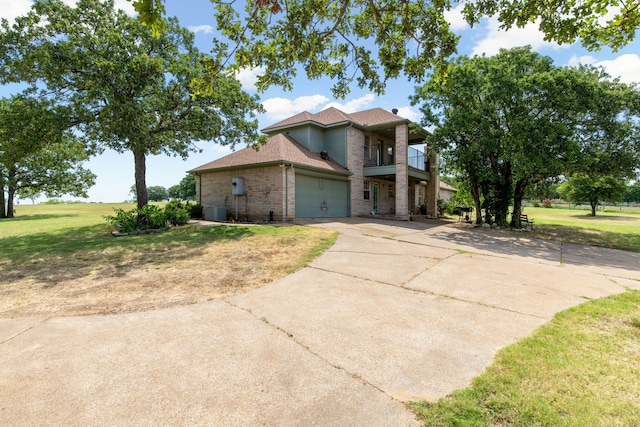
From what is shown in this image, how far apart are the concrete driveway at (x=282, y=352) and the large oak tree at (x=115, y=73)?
763 cm

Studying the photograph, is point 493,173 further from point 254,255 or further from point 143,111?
point 143,111

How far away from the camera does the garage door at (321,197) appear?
16.5 meters

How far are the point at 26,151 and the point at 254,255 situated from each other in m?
10.7

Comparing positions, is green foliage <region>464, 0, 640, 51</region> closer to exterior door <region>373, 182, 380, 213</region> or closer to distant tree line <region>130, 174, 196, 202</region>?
exterior door <region>373, 182, 380, 213</region>

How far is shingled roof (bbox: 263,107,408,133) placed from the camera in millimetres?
19562

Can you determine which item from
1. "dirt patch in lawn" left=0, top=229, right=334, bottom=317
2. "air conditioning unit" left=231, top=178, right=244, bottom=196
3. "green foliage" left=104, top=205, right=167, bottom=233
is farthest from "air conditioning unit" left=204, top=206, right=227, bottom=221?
"dirt patch in lawn" left=0, top=229, right=334, bottom=317

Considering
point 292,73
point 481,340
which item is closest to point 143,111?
point 292,73

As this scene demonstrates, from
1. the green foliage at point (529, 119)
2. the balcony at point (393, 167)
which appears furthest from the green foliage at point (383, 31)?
the balcony at point (393, 167)

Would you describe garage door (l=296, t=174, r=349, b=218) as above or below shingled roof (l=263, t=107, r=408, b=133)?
below

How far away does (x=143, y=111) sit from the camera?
36.6 feet

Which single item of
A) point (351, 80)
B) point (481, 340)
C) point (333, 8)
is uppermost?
point (333, 8)

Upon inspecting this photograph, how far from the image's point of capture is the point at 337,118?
2033 centimetres

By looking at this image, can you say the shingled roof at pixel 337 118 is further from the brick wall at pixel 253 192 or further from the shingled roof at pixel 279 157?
the brick wall at pixel 253 192

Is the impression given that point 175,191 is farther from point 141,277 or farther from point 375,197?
point 141,277
